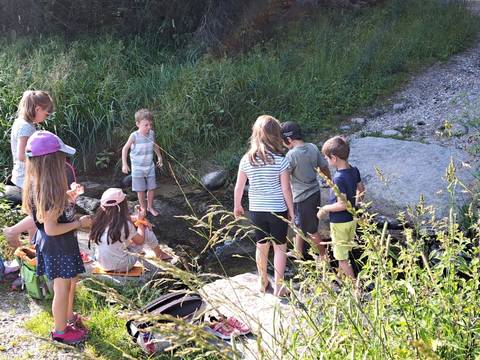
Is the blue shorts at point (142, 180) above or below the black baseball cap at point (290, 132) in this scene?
below

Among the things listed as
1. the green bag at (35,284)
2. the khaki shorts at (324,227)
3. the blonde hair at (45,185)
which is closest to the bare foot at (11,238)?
the green bag at (35,284)

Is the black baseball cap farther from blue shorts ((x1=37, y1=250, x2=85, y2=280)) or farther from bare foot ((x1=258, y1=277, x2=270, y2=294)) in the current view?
blue shorts ((x1=37, y1=250, x2=85, y2=280))

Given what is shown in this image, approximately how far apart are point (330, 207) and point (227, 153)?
163 inches

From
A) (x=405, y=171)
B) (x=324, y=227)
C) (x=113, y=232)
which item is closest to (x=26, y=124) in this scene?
(x=113, y=232)

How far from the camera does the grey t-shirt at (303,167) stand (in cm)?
521

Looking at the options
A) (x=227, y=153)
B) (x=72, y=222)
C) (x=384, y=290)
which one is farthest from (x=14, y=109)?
(x=384, y=290)

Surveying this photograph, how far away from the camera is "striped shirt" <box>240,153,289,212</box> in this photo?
470cm

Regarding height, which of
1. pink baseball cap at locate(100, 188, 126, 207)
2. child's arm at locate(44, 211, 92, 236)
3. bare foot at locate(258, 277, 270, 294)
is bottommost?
bare foot at locate(258, 277, 270, 294)

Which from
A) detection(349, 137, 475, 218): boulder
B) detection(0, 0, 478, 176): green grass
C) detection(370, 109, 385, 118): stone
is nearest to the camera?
detection(349, 137, 475, 218): boulder

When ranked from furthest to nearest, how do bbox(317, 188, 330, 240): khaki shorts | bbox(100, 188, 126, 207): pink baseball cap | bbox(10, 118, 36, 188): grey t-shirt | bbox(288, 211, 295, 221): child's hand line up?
1. bbox(317, 188, 330, 240): khaki shorts
2. bbox(10, 118, 36, 188): grey t-shirt
3. bbox(100, 188, 126, 207): pink baseball cap
4. bbox(288, 211, 295, 221): child's hand

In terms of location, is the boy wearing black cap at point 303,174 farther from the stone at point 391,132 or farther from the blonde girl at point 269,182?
the stone at point 391,132

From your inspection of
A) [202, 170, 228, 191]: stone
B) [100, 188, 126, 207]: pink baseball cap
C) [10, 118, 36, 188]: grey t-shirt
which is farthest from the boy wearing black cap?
[202, 170, 228, 191]: stone

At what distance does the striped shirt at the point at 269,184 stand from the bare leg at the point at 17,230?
2.00 metres

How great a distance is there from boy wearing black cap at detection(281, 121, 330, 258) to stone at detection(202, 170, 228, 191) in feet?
9.52
